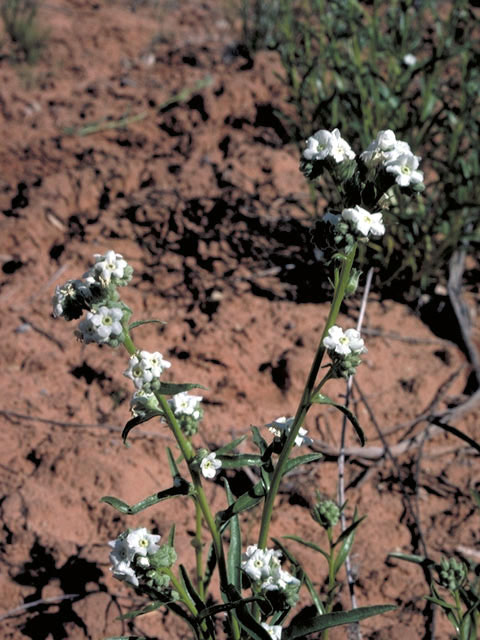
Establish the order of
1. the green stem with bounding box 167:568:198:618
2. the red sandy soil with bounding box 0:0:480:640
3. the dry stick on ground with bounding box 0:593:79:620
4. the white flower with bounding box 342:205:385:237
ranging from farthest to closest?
the red sandy soil with bounding box 0:0:480:640, the dry stick on ground with bounding box 0:593:79:620, the green stem with bounding box 167:568:198:618, the white flower with bounding box 342:205:385:237

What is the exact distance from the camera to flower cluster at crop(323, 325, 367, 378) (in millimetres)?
1697

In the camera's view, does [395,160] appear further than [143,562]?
No

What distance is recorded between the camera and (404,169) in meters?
1.64

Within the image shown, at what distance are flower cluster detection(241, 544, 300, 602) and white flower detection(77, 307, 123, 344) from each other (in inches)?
29.2

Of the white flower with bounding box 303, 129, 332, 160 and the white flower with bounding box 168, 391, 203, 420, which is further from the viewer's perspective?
the white flower with bounding box 168, 391, 203, 420

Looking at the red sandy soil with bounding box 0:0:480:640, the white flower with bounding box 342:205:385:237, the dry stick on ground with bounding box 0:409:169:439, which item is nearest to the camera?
the white flower with bounding box 342:205:385:237

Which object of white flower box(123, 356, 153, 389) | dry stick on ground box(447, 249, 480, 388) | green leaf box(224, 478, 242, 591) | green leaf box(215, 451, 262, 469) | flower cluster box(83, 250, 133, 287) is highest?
flower cluster box(83, 250, 133, 287)

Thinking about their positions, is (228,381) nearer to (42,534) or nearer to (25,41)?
(42,534)

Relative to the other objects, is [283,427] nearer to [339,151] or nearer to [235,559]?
[235,559]

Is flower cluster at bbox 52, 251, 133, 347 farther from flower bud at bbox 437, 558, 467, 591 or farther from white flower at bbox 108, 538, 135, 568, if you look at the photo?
flower bud at bbox 437, 558, 467, 591

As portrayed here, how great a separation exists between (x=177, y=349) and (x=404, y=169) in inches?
93.1

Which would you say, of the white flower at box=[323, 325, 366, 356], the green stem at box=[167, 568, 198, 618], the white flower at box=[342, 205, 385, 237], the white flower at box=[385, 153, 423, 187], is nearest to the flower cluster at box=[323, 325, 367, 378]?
the white flower at box=[323, 325, 366, 356]

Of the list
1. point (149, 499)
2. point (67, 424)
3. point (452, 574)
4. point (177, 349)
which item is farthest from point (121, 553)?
point (177, 349)

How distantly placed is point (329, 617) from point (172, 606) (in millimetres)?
484
